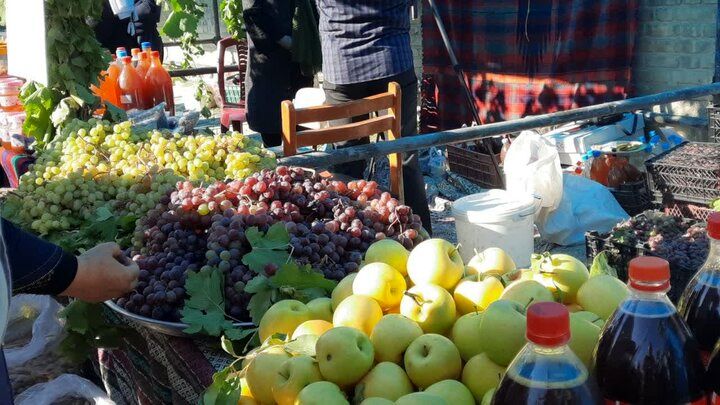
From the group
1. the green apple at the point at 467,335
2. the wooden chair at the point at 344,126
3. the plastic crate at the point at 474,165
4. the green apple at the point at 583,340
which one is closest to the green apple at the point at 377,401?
the green apple at the point at 467,335

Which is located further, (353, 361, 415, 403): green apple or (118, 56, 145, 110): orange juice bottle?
(118, 56, 145, 110): orange juice bottle

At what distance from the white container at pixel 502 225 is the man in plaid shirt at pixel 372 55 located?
1.48ft

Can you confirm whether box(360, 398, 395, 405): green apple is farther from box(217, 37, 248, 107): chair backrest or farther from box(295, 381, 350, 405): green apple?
box(217, 37, 248, 107): chair backrest

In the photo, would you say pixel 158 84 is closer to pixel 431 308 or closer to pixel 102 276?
pixel 102 276

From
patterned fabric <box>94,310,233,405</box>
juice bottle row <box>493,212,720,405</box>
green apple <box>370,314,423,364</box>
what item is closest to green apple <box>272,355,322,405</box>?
green apple <box>370,314,423,364</box>

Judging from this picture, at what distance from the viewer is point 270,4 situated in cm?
541

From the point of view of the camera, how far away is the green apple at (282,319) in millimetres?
1677

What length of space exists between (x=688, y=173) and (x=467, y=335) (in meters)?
3.71

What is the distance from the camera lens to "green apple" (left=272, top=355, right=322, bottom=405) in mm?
1409

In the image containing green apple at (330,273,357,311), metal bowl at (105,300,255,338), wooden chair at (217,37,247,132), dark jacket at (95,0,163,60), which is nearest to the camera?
green apple at (330,273,357,311)

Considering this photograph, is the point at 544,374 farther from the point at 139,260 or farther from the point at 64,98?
the point at 64,98

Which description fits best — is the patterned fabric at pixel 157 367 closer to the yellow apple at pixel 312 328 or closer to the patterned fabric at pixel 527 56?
the yellow apple at pixel 312 328

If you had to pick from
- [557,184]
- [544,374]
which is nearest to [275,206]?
[544,374]

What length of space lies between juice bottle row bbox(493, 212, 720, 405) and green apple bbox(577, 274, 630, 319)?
1.29ft
